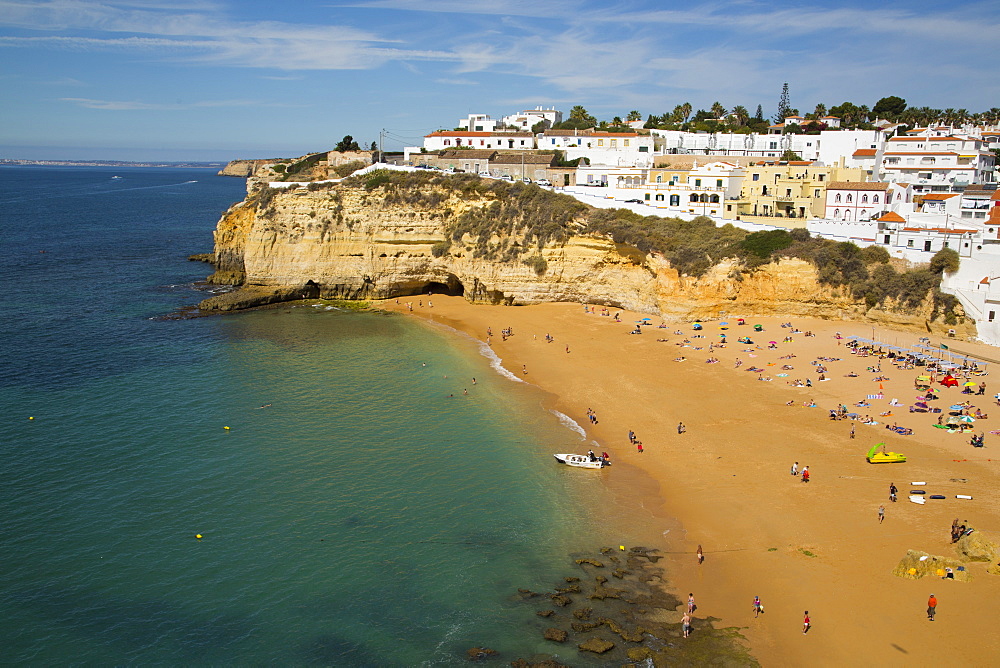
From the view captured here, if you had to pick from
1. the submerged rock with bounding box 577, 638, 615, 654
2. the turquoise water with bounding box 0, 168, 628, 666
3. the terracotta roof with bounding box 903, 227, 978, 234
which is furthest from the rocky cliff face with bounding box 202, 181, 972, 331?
the submerged rock with bounding box 577, 638, 615, 654

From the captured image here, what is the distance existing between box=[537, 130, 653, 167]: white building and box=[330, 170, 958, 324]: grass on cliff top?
1973cm

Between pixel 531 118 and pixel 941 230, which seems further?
pixel 531 118

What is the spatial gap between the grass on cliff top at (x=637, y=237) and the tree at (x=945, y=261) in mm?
49

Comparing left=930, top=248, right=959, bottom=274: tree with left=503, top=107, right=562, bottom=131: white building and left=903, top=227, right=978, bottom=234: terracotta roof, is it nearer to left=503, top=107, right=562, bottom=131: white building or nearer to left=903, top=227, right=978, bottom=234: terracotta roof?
left=903, top=227, right=978, bottom=234: terracotta roof

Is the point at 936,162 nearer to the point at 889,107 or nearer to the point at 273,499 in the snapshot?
the point at 889,107

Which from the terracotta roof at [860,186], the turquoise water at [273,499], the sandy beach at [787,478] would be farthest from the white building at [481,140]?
the sandy beach at [787,478]

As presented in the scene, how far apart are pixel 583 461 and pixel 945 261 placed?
2673 centimetres

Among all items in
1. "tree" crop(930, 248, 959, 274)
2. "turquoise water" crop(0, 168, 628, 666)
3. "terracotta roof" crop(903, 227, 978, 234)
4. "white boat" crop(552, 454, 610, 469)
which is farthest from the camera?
"terracotta roof" crop(903, 227, 978, 234)

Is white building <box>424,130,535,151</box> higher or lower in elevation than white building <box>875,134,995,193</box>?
higher

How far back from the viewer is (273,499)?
23375 millimetres

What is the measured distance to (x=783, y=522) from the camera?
21828 millimetres

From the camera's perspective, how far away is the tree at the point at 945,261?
37500mm

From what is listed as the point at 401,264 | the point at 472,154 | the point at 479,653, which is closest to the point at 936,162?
the point at 472,154

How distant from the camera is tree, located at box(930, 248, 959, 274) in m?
37.5
